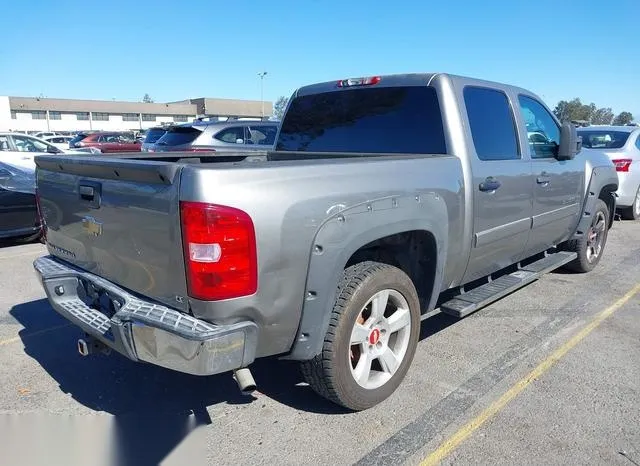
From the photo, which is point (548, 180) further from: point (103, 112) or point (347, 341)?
point (103, 112)

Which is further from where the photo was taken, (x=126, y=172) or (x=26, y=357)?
(x=26, y=357)

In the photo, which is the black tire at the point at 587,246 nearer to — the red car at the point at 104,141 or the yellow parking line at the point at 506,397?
the yellow parking line at the point at 506,397

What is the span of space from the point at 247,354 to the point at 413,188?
1409mm

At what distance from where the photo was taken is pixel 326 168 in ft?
8.83

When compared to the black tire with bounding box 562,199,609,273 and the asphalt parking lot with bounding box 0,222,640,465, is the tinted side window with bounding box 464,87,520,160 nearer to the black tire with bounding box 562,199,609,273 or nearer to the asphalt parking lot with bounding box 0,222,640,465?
the asphalt parking lot with bounding box 0,222,640,465

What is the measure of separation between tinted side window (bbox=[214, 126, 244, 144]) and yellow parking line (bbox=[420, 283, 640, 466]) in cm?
841

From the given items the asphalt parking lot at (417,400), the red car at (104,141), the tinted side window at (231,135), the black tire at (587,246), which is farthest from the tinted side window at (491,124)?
the red car at (104,141)

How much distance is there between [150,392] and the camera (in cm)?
338

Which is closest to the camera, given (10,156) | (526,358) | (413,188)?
(413,188)

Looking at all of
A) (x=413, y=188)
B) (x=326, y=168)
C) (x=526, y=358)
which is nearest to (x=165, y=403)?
(x=326, y=168)

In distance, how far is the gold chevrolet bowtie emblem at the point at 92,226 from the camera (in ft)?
9.64

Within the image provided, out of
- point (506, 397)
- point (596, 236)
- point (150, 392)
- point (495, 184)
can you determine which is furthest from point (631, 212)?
point (150, 392)

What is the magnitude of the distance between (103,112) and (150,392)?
290 ft

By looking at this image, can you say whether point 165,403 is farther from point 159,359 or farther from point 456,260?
point 456,260
